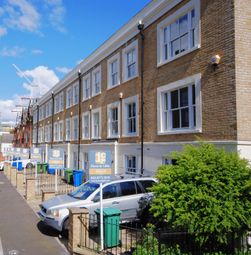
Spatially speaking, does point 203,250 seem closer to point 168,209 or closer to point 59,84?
point 168,209

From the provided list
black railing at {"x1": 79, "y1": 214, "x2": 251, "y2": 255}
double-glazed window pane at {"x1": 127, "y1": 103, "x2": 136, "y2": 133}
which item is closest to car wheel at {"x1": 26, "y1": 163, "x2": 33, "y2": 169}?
double-glazed window pane at {"x1": 127, "y1": 103, "x2": 136, "y2": 133}

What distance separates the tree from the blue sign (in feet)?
5.91

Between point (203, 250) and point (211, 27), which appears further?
point (211, 27)

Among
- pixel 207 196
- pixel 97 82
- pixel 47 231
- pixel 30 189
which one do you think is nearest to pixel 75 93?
pixel 97 82

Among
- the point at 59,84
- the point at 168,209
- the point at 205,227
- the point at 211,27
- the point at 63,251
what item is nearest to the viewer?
the point at 205,227

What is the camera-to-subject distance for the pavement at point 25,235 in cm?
881

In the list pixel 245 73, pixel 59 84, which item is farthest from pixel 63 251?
pixel 59 84

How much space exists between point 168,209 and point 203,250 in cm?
142

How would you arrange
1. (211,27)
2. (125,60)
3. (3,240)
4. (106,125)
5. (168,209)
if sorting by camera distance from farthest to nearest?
(106,125) → (125,60) → (211,27) → (3,240) → (168,209)

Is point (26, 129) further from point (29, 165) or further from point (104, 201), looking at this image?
point (104, 201)

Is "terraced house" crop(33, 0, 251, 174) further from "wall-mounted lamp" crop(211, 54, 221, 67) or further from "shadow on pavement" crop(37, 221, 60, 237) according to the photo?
"shadow on pavement" crop(37, 221, 60, 237)

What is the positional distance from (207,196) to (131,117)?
34.7ft

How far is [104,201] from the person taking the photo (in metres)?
10.2

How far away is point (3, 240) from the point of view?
9.71m
